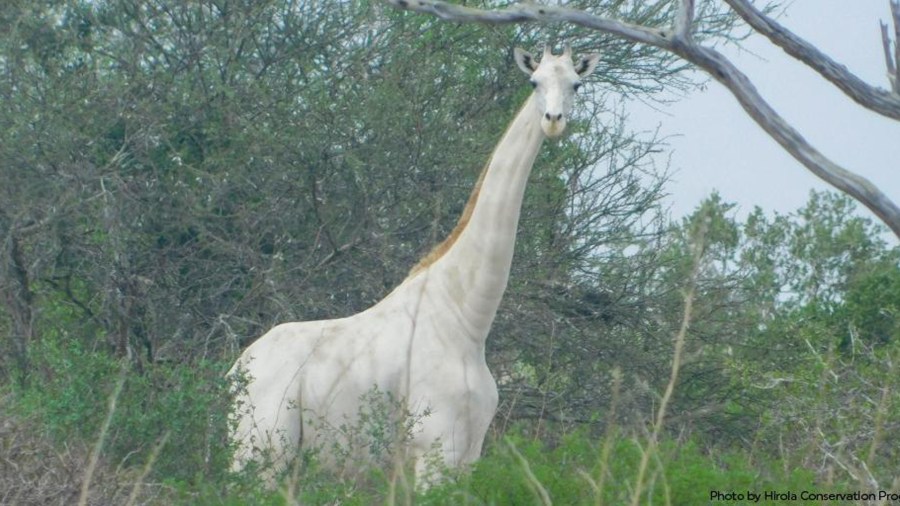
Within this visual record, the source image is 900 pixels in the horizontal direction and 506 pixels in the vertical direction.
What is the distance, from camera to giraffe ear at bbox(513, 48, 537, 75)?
755cm

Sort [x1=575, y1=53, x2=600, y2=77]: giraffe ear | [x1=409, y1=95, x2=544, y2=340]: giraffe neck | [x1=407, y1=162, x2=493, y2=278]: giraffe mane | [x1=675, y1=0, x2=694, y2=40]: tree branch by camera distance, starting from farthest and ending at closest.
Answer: [x1=575, y1=53, x2=600, y2=77]: giraffe ear < [x1=407, y1=162, x2=493, y2=278]: giraffe mane < [x1=409, y1=95, x2=544, y2=340]: giraffe neck < [x1=675, y1=0, x2=694, y2=40]: tree branch

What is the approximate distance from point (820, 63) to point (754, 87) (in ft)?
0.91

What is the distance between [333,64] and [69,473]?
17.7 ft

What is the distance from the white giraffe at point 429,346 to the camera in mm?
6535

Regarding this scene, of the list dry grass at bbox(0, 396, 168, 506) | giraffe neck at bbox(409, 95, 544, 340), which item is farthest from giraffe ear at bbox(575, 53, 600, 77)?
dry grass at bbox(0, 396, 168, 506)

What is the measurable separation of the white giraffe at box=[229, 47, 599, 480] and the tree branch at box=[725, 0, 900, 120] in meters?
0.94

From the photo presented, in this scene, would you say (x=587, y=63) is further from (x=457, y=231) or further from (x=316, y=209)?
(x=316, y=209)

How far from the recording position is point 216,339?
8.84 m

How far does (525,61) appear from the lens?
762cm

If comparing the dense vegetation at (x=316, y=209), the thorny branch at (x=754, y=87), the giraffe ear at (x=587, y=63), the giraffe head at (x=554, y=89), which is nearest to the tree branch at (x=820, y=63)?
the thorny branch at (x=754, y=87)

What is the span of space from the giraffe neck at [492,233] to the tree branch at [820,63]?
1.09 metres

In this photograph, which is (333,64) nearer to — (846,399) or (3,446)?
(846,399)

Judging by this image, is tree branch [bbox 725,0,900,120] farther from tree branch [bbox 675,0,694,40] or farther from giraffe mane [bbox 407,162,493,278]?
giraffe mane [bbox 407,162,493,278]

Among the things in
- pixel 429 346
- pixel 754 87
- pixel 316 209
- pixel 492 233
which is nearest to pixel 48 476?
pixel 429 346
